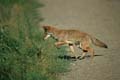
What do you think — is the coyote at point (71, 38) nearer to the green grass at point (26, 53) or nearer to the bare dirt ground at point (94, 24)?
the green grass at point (26, 53)

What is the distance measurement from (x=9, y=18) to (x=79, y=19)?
20.9 feet

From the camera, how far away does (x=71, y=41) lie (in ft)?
41.1

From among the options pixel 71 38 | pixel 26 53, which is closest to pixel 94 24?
pixel 71 38

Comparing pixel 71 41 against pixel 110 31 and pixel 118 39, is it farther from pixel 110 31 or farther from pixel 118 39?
pixel 110 31

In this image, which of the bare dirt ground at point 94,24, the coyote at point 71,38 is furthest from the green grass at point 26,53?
the bare dirt ground at point 94,24

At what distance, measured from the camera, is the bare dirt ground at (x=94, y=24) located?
11.5 meters

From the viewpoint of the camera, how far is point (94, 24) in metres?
18.4

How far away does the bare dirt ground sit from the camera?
11.5m

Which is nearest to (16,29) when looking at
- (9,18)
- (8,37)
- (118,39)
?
(8,37)

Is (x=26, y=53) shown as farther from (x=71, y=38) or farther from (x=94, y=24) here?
(x=94, y=24)

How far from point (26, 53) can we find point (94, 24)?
7899mm

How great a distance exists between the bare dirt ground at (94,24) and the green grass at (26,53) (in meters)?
0.51

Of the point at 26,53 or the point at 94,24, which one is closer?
the point at 26,53

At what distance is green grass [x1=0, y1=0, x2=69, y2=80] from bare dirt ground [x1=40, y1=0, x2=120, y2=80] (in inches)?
20.2
